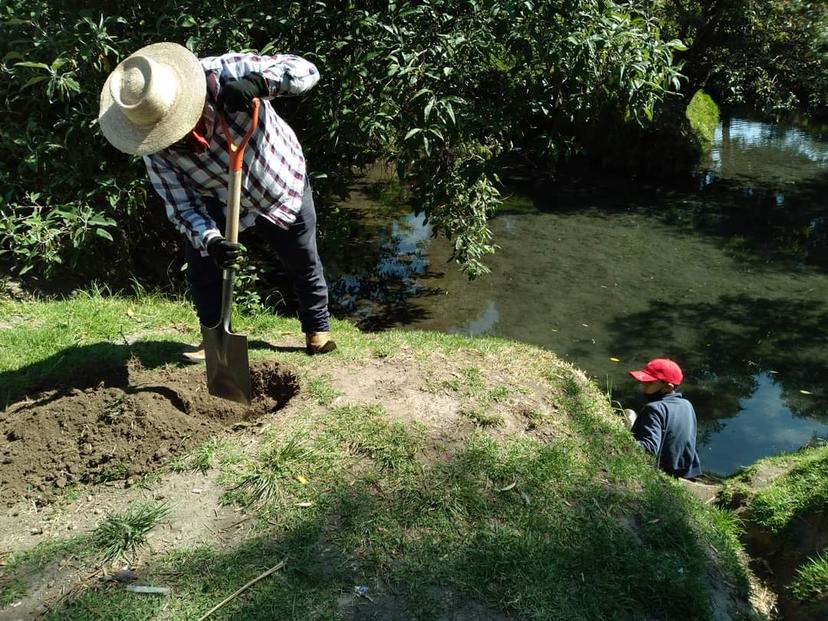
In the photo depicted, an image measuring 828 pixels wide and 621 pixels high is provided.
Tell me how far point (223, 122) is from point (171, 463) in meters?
1.71

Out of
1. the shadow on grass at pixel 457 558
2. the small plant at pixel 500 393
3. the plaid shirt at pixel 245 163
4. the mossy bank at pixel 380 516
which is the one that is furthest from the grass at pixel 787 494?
the plaid shirt at pixel 245 163

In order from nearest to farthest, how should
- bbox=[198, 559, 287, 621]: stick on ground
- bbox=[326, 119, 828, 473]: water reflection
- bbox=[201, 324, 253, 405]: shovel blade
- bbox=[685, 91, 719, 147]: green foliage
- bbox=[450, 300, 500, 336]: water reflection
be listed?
bbox=[198, 559, 287, 621]: stick on ground → bbox=[201, 324, 253, 405]: shovel blade → bbox=[326, 119, 828, 473]: water reflection → bbox=[450, 300, 500, 336]: water reflection → bbox=[685, 91, 719, 147]: green foliage

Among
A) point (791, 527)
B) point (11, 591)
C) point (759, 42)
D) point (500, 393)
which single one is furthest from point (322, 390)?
point (759, 42)

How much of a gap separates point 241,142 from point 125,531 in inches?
75.1

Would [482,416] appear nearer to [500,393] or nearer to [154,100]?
[500,393]

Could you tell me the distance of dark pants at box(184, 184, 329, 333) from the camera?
411cm

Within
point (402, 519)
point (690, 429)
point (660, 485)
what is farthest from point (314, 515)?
point (690, 429)

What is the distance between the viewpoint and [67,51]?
5535 millimetres

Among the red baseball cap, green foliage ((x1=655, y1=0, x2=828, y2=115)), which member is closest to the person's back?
the red baseball cap

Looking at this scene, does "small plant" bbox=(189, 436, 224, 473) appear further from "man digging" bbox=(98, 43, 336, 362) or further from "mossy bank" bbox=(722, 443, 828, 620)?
"mossy bank" bbox=(722, 443, 828, 620)

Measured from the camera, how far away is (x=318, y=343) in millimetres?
4512

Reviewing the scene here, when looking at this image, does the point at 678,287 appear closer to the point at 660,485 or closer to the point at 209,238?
the point at 660,485

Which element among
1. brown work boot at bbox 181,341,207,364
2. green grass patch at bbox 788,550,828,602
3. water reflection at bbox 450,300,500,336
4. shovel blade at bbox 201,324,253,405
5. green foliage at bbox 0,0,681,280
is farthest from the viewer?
water reflection at bbox 450,300,500,336

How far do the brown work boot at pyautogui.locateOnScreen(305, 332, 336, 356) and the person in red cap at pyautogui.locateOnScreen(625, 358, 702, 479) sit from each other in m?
2.08
